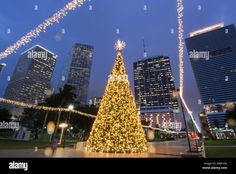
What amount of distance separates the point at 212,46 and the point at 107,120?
15535 centimetres

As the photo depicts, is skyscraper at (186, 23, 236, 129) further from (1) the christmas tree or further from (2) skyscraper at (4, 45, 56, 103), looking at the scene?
(1) the christmas tree

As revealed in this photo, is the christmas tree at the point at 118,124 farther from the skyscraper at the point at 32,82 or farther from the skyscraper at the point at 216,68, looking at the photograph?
the skyscraper at the point at 216,68

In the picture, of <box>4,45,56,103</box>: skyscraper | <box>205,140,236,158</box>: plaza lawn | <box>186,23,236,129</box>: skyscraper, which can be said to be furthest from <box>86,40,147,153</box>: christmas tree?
<box>186,23,236,129</box>: skyscraper

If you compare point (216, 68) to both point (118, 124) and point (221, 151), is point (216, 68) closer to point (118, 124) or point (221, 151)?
point (221, 151)

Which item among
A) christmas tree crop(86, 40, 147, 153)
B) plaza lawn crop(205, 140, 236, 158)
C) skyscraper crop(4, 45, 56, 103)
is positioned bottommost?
plaza lawn crop(205, 140, 236, 158)

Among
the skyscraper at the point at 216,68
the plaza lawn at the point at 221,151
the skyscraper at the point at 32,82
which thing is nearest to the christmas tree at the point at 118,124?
the plaza lawn at the point at 221,151

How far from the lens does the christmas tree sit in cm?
1723

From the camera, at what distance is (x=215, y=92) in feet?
484

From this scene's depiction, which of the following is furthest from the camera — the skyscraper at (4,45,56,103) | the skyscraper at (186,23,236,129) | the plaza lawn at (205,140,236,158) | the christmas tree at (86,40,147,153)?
the skyscraper at (186,23,236,129)

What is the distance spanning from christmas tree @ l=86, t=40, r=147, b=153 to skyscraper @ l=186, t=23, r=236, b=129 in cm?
13356

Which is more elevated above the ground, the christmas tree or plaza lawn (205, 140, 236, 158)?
the christmas tree
